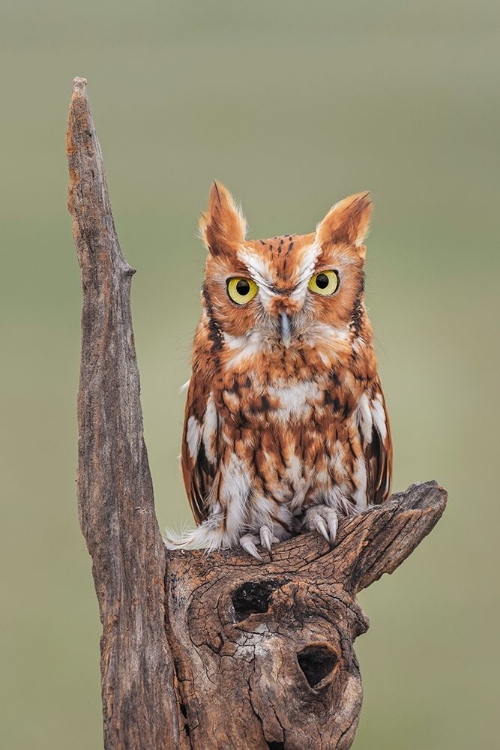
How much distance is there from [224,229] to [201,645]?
75cm

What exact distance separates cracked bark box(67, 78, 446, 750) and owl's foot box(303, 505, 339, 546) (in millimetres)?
109

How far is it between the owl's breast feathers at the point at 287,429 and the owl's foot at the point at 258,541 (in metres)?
0.06

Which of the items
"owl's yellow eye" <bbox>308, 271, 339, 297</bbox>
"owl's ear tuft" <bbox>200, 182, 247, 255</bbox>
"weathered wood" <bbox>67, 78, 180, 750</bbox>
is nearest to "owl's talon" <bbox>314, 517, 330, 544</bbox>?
"weathered wood" <bbox>67, 78, 180, 750</bbox>

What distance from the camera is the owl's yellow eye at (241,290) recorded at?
1.54 m

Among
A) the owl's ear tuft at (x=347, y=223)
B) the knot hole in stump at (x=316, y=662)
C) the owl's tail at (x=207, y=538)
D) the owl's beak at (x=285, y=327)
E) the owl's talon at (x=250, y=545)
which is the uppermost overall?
the owl's ear tuft at (x=347, y=223)

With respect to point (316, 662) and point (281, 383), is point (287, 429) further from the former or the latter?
Result: point (316, 662)

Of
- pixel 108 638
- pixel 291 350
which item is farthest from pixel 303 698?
pixel 291 350

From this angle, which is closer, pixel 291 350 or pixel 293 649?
pixel 293 649

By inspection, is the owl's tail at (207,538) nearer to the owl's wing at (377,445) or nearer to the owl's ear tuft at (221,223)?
the owl's wing at (377,445)

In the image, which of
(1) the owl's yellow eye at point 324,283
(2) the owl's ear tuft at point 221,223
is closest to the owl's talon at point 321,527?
(1) the owl's yellow eye at point 324,283

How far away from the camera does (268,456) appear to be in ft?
5.50

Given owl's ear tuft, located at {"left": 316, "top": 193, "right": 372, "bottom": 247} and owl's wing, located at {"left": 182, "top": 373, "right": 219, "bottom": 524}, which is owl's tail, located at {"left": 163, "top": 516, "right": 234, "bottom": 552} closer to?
owl's wing, located at {"left": 182, "top": 373, "right": 219, "bottom": 524}

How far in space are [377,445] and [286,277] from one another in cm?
48

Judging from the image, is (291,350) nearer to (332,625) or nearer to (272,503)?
(272,503)
